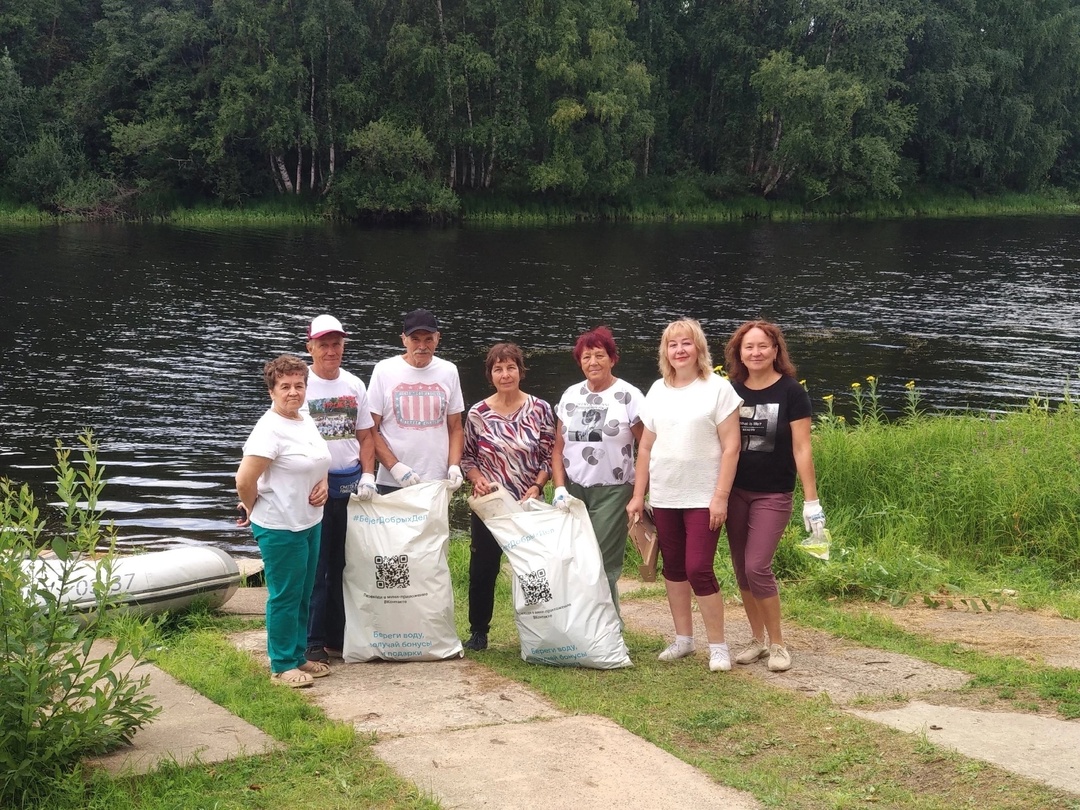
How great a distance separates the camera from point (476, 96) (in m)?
48.5

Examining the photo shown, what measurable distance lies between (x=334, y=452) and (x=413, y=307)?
20.0 meters

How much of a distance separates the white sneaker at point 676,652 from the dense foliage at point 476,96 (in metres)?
41.0

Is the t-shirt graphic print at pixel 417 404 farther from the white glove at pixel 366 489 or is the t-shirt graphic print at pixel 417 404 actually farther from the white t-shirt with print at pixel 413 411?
the white glove at pixel 366 489

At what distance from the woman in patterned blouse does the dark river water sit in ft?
17.1

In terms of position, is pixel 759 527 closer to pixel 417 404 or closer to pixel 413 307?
pixel 417 404

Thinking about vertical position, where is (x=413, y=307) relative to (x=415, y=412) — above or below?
below

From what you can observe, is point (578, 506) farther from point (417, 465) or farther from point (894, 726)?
point (894, 726)

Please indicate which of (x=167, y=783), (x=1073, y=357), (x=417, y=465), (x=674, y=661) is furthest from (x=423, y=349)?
(x=1073, y=357)

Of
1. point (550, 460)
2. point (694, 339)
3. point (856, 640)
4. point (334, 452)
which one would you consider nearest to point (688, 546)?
point (550, 460)

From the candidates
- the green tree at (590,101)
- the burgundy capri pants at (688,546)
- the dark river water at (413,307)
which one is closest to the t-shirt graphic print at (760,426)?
A: the burgundy capri pants at (688,546)

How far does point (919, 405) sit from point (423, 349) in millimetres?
13035

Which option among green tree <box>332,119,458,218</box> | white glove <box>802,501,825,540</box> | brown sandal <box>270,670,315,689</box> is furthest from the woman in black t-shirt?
green tree <box>332,119,458,218</box>

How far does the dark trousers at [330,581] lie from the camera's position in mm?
5953

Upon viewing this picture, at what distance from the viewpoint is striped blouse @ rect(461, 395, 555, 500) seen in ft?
20.0
